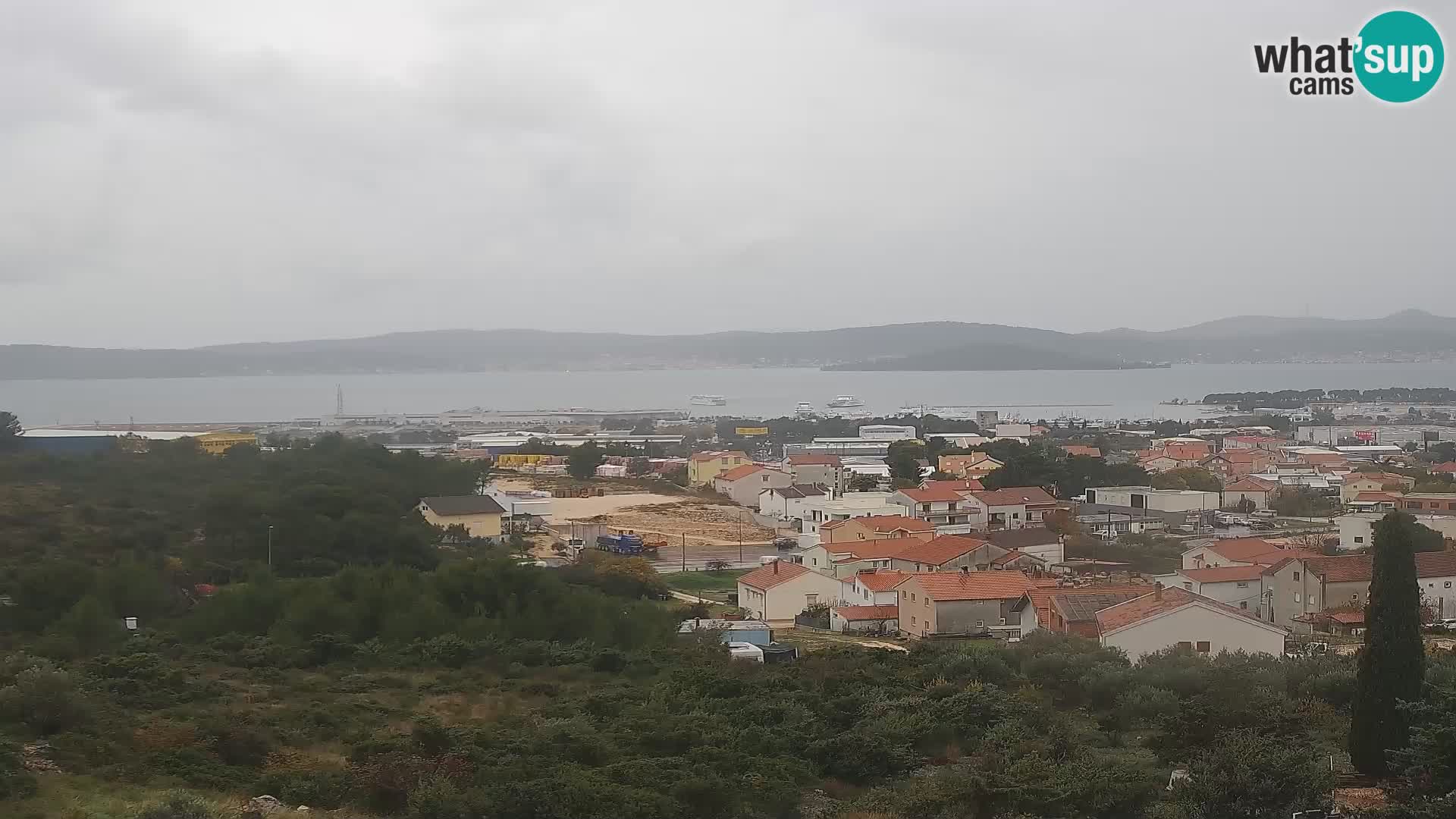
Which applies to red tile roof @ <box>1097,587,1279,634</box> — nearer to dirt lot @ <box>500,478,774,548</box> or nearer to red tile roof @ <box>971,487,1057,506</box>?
dirt lot @ <box>500,478,774,548</box>

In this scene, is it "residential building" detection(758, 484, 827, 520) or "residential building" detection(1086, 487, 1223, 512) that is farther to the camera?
"residential building" detection(758, 484, 827, 520)

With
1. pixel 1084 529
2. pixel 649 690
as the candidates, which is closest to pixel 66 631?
pixel 649 690

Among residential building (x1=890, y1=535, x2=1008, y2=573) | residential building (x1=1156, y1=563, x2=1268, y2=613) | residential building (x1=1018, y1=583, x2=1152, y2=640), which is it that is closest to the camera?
residential building (x1=1018, y1=583, x2=1152, y2=640)

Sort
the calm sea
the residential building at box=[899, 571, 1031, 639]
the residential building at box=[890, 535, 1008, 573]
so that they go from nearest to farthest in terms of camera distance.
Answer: the residential building at box=[899, 571, 1031, 639] → the residential building at box=[890, 535, 1008, 573] → the calm sea

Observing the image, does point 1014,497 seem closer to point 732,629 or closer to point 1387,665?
point 732,629

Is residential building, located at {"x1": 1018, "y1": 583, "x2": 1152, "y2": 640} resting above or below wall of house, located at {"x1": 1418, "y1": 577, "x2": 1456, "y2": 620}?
above

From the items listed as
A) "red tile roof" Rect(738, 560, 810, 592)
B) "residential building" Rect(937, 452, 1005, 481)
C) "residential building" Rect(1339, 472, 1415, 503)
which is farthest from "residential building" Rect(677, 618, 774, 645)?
"residential building" Rect(1339, 472, 1415, 503)

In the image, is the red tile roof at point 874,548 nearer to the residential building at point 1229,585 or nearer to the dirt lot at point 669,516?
the dirt lot at point 669,516
